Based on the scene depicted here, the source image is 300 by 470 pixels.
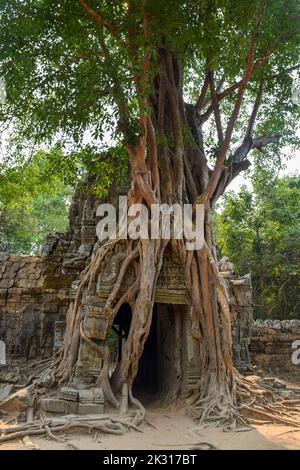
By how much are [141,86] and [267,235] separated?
9.12 metres

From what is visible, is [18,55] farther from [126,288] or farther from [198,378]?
[198,378]

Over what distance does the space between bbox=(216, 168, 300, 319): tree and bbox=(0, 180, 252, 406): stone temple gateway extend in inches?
196

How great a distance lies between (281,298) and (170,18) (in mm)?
11571

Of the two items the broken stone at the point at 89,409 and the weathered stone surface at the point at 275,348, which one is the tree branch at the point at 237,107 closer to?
the broken stone at the point at 89,409

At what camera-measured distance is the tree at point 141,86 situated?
5.55 m

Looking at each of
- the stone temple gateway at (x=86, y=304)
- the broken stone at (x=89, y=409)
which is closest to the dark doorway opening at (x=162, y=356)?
the stone temple gateway at (x=86, y=304)

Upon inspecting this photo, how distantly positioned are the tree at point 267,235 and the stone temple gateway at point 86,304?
499 cm

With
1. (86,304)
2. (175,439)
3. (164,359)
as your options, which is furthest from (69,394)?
(164,359)

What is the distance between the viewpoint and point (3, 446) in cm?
408

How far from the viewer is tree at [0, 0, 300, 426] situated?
555 centimetres

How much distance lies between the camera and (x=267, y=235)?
532 inches

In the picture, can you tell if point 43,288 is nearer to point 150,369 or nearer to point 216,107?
point 150,369

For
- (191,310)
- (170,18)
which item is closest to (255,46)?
(170,18)

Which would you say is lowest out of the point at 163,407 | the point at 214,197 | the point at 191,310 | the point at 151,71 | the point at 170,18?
the point at 163,407
